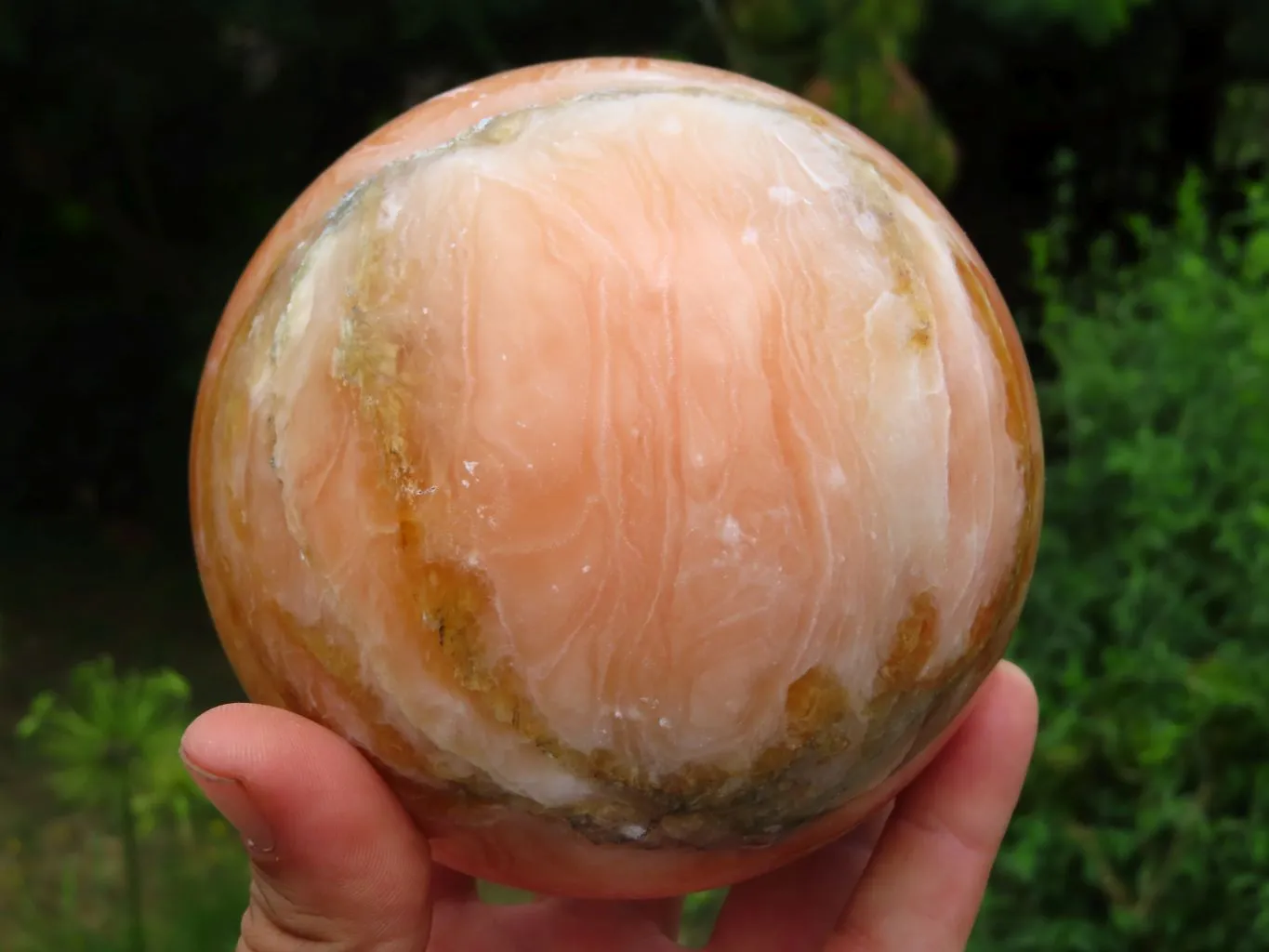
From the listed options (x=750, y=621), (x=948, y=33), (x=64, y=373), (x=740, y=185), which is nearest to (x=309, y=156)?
(x=64, y=373)

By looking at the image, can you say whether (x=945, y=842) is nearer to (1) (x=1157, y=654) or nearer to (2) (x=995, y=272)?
(1) (x=1157, y=654)

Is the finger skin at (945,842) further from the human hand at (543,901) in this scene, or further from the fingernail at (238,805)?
the fingernail at (238,805)

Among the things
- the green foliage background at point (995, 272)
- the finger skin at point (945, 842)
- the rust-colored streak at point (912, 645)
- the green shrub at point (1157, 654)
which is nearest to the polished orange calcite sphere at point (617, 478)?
the rust-colored streak at point (912, 645)

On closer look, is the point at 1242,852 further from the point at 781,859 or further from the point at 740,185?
the point at 740,185

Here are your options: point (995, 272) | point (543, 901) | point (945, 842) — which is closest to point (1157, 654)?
point (945, 842)

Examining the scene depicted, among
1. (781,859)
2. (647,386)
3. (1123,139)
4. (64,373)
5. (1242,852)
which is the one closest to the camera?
(647,386)

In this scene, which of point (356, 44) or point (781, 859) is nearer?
point (781, 859)
